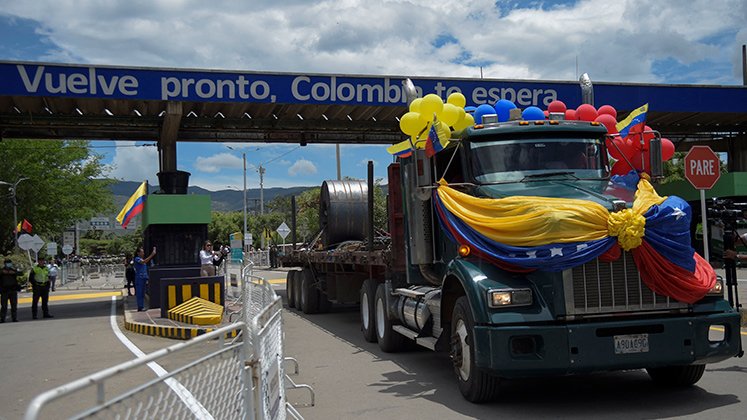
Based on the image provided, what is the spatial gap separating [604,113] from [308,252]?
867cm

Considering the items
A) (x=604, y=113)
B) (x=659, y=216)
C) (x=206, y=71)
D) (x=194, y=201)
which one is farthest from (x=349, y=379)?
(x=194, y=201)

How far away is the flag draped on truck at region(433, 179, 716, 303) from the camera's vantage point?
6801 millimetres

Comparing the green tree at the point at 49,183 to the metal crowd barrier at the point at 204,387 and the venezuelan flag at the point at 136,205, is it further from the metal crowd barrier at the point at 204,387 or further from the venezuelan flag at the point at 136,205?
the metal crowd barrier at the point at 204,387

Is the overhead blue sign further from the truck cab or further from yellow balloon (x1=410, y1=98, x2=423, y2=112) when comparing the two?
the truck cab

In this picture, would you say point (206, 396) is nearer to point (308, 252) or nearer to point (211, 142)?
point (308, 252)

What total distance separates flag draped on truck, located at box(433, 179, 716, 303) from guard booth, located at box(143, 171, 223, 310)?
1377 cm

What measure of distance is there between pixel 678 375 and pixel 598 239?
6.66ft

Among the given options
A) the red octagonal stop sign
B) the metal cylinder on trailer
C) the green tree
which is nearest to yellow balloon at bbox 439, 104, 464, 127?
the red octagonal stop sign

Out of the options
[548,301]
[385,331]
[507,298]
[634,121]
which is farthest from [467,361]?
[634,121]

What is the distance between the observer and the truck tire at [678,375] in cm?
754

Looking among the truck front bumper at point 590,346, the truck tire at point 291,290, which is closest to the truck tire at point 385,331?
the truck front bumper at point 590,346

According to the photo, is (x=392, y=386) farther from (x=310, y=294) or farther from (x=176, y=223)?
(x=176, y=223)

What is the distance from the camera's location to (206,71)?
61.5ft

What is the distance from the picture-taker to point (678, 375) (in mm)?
7672
